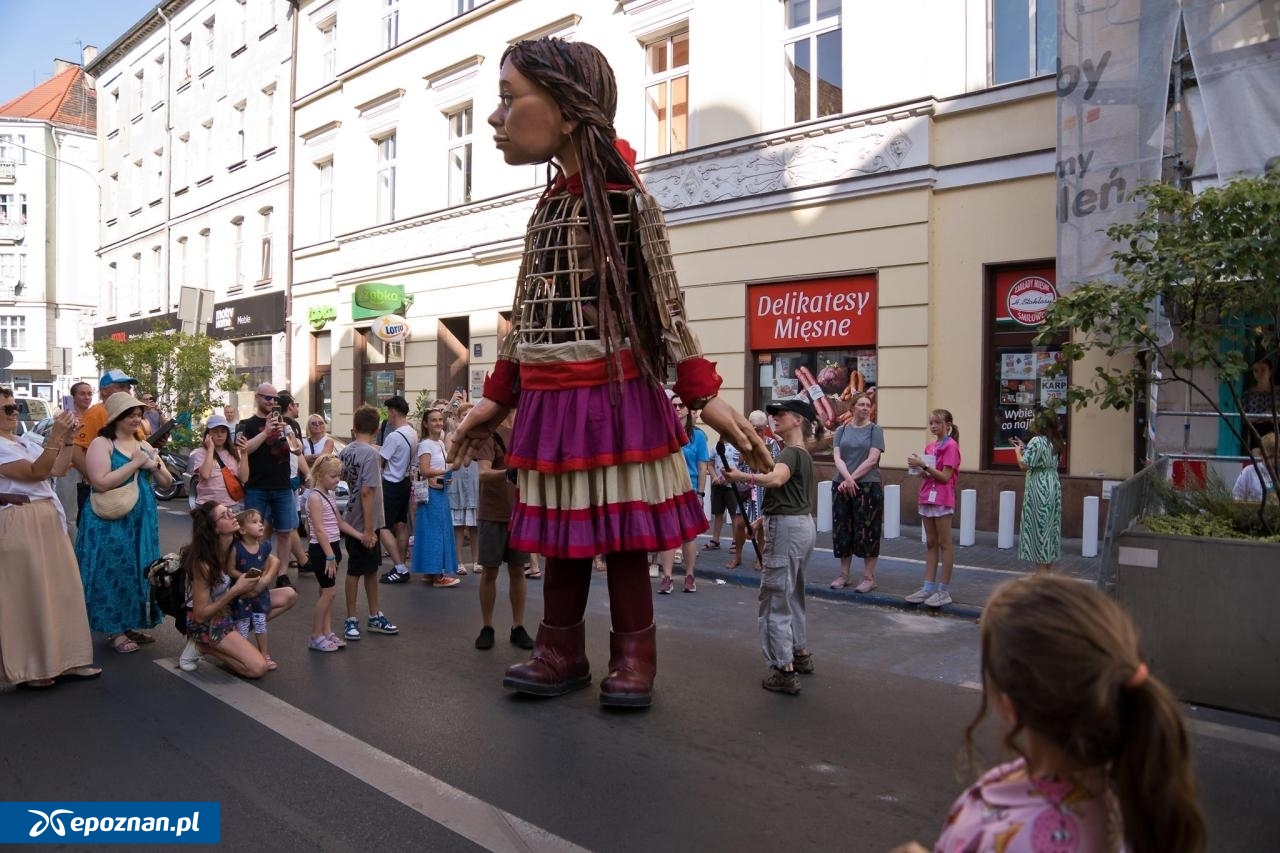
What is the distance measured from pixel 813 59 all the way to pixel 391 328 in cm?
1067

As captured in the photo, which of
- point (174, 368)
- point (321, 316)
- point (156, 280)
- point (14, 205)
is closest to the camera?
point (174, 368)

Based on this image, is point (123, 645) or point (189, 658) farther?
point (123, 645)

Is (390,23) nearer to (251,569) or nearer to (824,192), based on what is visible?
(824,192)

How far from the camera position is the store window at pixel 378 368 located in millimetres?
21547

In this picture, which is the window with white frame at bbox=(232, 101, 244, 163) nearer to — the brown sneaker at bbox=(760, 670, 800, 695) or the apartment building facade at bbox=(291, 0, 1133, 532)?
the apartment building facade at bbox=(291, 0, 1133, 532)

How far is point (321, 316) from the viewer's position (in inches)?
936

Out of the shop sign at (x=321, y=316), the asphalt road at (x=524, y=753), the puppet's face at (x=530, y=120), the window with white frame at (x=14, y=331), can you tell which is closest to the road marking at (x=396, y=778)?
the asphalt road at (x=524, y=753)

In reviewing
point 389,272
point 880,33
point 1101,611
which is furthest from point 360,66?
point 1101,611

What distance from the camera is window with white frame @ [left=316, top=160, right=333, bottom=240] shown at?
947 inches

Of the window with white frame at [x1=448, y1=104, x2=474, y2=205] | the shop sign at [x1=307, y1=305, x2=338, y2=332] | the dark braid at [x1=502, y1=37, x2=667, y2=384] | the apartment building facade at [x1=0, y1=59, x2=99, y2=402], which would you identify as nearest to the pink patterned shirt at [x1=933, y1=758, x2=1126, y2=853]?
the dark braid at [x1=502, y1=37, x2=667, y2=384]

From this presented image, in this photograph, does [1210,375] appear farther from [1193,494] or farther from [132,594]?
[132,594]

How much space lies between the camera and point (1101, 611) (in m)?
1.63

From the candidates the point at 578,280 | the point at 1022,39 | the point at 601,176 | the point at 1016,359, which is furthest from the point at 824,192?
the point at 578,280

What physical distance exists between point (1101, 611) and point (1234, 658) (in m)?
Answer: 4.17
